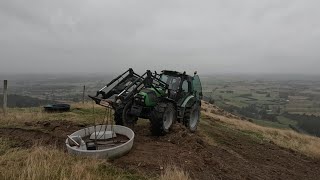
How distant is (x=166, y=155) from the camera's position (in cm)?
867

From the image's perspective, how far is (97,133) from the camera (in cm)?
980

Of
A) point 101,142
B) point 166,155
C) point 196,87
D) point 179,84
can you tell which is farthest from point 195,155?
point 196,87

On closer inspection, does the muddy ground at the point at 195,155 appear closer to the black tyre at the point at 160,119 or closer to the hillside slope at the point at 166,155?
the hillside slope at the point at 166,155

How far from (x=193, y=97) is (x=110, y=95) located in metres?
3.65

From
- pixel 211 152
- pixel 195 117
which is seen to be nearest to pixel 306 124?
pixel 195 117

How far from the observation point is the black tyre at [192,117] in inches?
512

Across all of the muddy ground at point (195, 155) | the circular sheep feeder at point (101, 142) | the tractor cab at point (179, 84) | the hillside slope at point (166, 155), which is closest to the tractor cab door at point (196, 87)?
the tractor cab at point (179, 84)

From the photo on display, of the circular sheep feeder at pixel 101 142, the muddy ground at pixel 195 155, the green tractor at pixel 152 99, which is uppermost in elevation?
the green tractor at pixel 152 99

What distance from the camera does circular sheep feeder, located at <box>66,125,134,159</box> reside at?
26.0 feet

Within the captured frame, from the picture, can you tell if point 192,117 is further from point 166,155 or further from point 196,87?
point 166,155

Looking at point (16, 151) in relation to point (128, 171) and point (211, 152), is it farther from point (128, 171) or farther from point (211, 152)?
point (211, 152)

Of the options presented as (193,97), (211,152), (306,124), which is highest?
(193,97)

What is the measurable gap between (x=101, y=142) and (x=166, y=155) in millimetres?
1900

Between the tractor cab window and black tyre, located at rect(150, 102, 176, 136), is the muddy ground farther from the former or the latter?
the tractor cab window
